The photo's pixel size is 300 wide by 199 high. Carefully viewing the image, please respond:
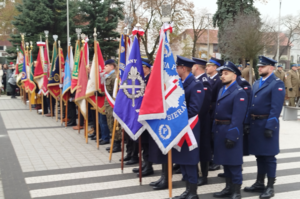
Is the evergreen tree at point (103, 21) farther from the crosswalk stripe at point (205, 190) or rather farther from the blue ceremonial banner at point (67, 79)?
the crosswalk stripe at point (205, 190)

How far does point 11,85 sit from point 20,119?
29.0 ft

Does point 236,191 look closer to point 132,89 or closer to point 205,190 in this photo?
point 205,190

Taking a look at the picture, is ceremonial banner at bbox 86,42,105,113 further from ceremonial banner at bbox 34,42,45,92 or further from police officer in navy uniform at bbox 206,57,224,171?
ceremonial banner at bbox 34,42,45,92

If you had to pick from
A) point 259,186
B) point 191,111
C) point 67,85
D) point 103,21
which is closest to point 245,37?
point 103,21

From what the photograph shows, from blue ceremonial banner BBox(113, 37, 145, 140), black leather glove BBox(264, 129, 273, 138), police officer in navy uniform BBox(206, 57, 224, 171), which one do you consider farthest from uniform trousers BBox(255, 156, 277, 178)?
blue ceremonial banner BBox(113, 37, 145, 140)

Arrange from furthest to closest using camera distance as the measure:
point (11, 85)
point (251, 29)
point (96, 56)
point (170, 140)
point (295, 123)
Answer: point (251, 29), point (11, 85), point (295, 123), point (96, 56), point (170, 140)

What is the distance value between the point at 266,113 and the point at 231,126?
0.77 metres

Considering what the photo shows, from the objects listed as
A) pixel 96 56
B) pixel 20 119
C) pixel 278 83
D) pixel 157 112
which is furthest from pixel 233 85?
pixel 20 119

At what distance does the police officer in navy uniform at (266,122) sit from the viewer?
496 cm

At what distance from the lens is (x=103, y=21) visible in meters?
24.8

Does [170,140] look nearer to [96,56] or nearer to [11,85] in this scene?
[96,56]

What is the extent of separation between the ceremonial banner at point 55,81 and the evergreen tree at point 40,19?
38.6 ft

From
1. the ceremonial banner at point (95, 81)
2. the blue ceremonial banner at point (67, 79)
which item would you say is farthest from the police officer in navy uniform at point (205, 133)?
the blue ceremonial banner at point (67, 79)

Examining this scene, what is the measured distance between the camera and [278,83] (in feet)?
16.5
